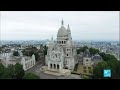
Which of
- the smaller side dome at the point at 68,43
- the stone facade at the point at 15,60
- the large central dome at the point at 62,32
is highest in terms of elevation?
the large central dome at the point at 62,32

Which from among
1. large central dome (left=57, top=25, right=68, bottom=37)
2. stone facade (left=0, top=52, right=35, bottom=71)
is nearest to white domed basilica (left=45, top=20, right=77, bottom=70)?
large central dome (left=57, top=25, right=68, bottom=37)

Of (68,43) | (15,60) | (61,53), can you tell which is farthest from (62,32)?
(15,60)

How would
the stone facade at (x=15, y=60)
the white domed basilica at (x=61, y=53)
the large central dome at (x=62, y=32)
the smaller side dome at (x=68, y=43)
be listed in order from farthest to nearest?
the large central dome at (x=62, y=32) < the smaller side dome at (x=68, y=43) < the white domed basilica at (x=61, y=53) < the stone facade at (x=15, y=60)

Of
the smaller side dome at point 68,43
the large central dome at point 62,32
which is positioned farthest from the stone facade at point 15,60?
the large central dome at point 62,32

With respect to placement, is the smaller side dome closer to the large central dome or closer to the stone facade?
the large central dome

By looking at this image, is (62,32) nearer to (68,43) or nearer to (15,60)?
(68,43)

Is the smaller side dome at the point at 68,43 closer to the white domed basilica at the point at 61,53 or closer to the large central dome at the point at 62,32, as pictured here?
the white domed basilica at the point at 61,53
